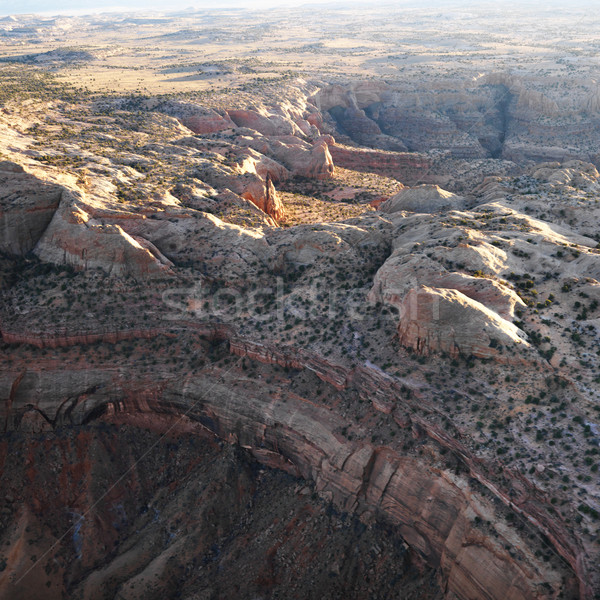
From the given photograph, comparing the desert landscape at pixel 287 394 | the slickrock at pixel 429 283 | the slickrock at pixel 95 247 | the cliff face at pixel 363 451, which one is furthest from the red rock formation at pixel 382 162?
the cliff face at pixel 363 451

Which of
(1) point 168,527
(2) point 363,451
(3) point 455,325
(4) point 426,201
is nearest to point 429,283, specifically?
(3) point 455,325

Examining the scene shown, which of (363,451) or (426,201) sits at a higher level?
(363,451)

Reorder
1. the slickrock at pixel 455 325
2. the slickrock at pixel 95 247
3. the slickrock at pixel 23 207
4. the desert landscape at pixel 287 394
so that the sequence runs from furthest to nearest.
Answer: the slickrock at pixel 23 207, the slickrock at pixel 95 247, the slickrock at pixel 455 325, the desert landscape at pixel 287 394

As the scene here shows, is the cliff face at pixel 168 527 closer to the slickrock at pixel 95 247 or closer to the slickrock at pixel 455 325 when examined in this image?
the slickrock at pixel 95 247

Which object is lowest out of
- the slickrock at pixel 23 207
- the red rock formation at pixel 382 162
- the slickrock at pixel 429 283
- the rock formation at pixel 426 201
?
the red rock formation at pixel 382 162

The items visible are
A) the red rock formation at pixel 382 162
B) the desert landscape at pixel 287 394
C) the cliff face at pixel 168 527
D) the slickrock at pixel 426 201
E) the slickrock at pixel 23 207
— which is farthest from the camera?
the red rock formation at pixel 382 162

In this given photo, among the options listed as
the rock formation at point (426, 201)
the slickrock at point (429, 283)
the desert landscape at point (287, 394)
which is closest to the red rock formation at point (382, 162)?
the rock formation at point (426, 201)

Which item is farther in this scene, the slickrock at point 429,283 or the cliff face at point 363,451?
the slickrock at point 429,283

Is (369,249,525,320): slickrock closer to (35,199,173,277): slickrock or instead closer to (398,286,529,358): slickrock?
(398,286,529,358): slickrock

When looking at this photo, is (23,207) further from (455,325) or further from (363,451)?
(455,325)

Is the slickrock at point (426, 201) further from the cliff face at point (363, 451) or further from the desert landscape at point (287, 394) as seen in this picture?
the cliff face at point (363, 451)

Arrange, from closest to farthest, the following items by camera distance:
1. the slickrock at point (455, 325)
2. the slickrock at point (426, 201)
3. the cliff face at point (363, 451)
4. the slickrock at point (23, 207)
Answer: the cliff face at point (363, 451) < the slickrock at point (455, 325) < the slickrock at point (23, 207) < the slickrock at point (426, 201)

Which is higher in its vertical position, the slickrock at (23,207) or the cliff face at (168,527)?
the slickrock at (23,207)
